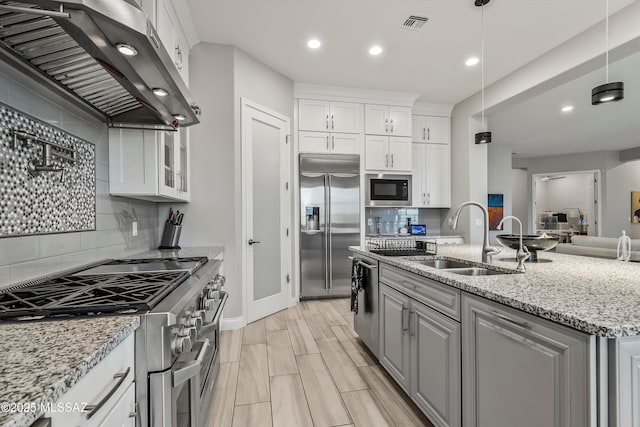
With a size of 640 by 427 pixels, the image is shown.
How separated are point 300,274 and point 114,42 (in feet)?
11.2

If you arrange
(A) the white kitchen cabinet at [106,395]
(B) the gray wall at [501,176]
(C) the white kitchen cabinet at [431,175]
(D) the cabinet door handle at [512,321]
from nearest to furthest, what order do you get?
(A) the white kitchen cabinet at [106,395]
(D) the cabinet door handle at [512,321]
(C) the white kitchen cabinet at [431,175]
(B) the gray wall at [501,176]

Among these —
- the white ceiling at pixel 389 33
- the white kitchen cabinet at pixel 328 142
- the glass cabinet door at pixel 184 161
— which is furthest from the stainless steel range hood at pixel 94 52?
the white kitchen cabinet at pixel 328 142

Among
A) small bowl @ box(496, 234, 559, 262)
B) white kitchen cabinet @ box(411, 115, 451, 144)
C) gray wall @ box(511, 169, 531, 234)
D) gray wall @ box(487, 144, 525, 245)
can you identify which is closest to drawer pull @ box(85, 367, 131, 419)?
small bowl @ box(496, 234, 559, 262)

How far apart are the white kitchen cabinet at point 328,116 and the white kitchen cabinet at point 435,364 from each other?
3043 mm

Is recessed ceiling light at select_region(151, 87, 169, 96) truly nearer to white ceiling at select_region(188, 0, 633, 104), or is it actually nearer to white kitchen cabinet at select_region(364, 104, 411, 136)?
white ceiling at select_region(188, 0, 633, 104)

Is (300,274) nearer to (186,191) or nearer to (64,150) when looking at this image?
(186,191)

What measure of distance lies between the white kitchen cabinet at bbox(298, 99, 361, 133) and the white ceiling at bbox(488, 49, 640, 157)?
6.79 ft

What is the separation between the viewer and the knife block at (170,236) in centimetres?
280

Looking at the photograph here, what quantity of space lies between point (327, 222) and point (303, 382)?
2.30 m

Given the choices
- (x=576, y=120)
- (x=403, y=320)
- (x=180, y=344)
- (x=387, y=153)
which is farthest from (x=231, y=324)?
(x=576, y=120)

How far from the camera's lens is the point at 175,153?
254 cm

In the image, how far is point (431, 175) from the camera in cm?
496

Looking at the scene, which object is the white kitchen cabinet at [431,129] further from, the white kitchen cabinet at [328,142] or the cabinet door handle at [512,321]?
the cabinet door handle at [512,321]

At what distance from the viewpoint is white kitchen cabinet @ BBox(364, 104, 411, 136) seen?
450cm
